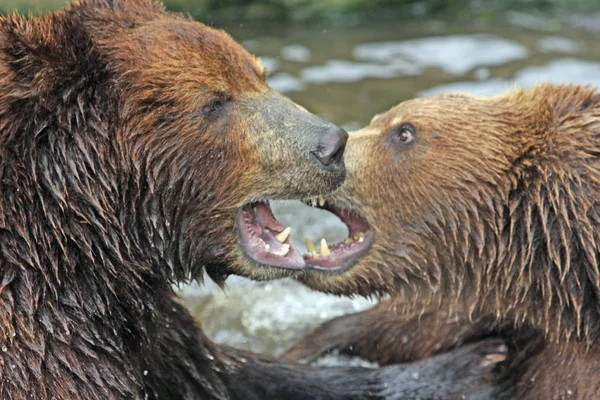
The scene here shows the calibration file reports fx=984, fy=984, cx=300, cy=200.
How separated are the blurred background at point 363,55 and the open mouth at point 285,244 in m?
2.02

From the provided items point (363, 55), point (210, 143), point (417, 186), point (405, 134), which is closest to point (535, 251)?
point (417, 186)

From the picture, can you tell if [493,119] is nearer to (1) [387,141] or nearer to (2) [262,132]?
(1) [387,141]

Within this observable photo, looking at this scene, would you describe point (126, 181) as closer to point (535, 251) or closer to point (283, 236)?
point (283, 236)

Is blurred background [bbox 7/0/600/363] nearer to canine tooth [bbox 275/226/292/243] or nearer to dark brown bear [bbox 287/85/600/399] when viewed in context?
dark brown bear [bbox 287/85/600/399]

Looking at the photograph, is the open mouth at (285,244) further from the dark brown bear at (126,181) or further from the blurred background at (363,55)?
the blurred background at (363,55)

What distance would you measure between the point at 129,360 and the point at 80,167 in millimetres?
943

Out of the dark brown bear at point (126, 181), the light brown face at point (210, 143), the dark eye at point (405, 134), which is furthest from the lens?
the dark eye at point (405, 134)

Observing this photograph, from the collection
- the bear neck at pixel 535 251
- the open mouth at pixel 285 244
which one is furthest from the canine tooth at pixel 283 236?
the bear neck at pixel 535 251

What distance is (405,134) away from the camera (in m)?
5.42

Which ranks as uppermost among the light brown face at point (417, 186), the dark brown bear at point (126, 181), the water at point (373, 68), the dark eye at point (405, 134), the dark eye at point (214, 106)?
the water at point (373, 68)

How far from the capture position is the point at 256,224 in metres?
4.86

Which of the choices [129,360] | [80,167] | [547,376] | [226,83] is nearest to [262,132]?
[226,83]

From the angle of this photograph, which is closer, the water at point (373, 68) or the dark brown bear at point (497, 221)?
the dark brown bear at point (497, 221)

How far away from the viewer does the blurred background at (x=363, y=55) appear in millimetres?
7707
